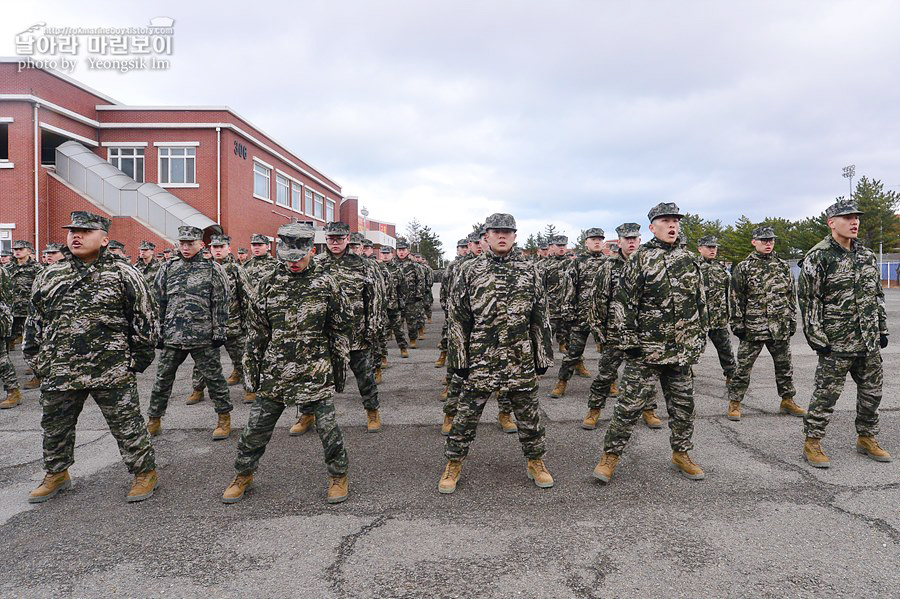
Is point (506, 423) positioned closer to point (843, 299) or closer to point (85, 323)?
point (843, 299)

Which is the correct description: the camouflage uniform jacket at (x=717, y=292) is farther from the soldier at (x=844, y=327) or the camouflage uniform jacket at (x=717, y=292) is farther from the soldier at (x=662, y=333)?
the soldier at (x=662, y=333)

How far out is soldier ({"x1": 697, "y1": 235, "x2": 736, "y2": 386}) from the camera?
678cm

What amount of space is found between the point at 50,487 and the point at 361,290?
345cm

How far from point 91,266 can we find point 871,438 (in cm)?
722

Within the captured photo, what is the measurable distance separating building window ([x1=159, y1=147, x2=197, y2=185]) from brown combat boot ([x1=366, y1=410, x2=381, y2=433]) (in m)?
23.1

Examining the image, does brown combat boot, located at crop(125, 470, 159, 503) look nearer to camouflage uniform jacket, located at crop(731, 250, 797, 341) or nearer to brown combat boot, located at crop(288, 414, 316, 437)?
brown combat boot, located at crop(288, 414, 316, 437)

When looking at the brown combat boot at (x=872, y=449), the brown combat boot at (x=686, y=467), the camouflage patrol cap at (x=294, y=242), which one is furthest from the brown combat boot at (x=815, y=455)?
the camouflage patrol cap at (x=294, y=242)

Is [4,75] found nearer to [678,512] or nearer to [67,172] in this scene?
[67,172]

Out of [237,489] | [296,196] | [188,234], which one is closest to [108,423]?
[237,489]

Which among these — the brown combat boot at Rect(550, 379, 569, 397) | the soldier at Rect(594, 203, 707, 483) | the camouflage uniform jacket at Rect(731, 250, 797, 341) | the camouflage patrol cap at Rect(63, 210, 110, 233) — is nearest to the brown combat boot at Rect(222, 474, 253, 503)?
the camouflage patrol cap at Rect(63, 210, 110, 233)

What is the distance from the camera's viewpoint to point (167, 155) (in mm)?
24500

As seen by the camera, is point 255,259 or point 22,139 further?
point 22,139

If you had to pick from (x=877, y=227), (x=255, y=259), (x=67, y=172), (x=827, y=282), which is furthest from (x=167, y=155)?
(x=877, y=227)

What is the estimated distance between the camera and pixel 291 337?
157 inches
